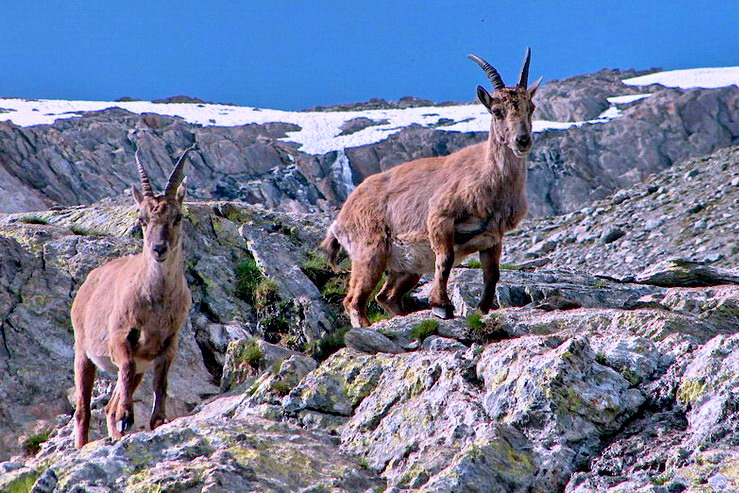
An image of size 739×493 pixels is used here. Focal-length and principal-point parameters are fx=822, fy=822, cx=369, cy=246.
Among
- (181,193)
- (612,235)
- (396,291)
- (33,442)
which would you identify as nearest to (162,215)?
(181,193)

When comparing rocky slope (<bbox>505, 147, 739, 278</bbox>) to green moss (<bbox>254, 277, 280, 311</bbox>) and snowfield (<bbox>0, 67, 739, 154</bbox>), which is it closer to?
green moss (<bbox>254, 277, 280, 311</bbox>)

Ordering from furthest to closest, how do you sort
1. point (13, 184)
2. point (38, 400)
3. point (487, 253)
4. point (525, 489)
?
point (13, 184), point (38, 400), point (487, 253), point (525, 489)

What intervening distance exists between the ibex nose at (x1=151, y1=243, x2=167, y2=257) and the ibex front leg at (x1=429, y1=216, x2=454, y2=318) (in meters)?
3.22

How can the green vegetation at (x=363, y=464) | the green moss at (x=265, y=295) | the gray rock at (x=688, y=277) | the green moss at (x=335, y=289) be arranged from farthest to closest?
the green moss at (x=335, y=289)
the green moss at (x=265, y=295)
the gray rock at (x=688, y=277)
the green vegetation at (x=363, y=464)

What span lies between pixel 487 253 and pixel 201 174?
7061 cm

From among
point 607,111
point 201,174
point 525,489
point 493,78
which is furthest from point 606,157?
point 525,489

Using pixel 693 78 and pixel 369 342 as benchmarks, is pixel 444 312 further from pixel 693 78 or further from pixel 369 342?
pixel 693 78

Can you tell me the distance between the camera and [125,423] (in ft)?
26.4

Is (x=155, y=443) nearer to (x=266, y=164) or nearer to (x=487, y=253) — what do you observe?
(x=487, y=253)

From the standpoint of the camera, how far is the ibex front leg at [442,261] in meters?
9.82

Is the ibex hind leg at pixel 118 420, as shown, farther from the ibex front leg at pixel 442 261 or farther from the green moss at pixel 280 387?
the ibex front leg at pixel 442 261

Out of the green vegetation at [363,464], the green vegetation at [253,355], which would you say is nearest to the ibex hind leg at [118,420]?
the green vegetation at [253,355]

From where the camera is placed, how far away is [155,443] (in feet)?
20.6

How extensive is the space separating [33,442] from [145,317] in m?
2.83
